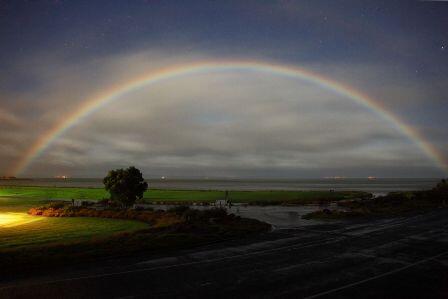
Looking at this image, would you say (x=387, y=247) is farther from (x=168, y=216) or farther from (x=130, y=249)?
(x=168, y=216)

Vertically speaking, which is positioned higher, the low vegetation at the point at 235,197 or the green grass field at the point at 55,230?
the low vegetation at the point at 235,197

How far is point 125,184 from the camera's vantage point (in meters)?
48.7

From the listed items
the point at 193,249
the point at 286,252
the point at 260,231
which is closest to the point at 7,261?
the point at 193,249

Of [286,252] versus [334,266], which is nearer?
[334,266]

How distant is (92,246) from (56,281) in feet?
22.9

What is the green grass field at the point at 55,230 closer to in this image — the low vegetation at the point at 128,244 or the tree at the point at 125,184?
the low vegetation at the point at 128,244

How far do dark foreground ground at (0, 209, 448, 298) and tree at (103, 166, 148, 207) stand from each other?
26.2 metres

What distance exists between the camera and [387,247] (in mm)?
24391

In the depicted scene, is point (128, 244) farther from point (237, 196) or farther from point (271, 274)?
point (237, 196)

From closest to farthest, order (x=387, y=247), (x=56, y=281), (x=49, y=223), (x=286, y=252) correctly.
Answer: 1. (x=56, y=281)
2. (x=286, y=252)
3. (x=387, y=247)
4. (x=49, y=223)

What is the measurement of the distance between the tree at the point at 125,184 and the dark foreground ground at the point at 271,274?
26.2 meters

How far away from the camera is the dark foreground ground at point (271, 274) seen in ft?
47.9

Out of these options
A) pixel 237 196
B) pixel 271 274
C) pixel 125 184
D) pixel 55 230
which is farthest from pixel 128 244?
pixel 237 196

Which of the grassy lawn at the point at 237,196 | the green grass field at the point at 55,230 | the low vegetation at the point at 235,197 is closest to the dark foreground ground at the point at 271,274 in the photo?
the green grass field at the point at 55,230
